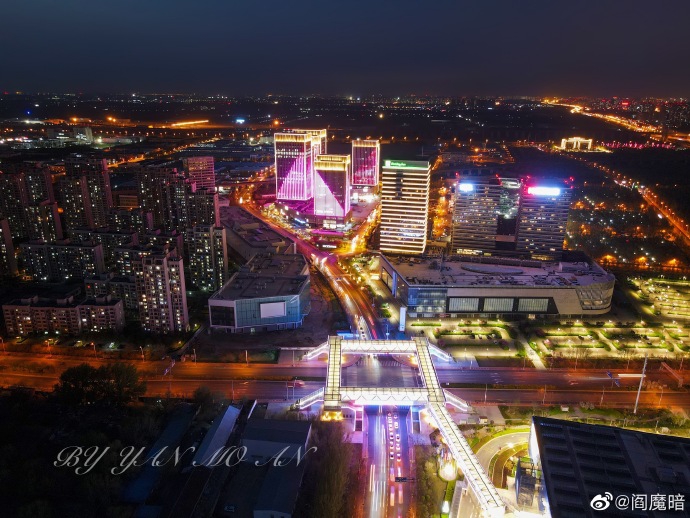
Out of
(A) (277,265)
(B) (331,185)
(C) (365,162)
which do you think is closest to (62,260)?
(A) (277,265)

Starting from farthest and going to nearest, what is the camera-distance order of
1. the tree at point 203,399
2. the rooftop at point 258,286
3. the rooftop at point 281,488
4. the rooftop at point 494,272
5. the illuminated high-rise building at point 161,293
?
1. the rooftop at point 494,272
2. the rooftop at point 258,286
3. the illuminated high-rise building at point 161,293
4. the tree at point 203,399
5. the rooftop at point 281,488

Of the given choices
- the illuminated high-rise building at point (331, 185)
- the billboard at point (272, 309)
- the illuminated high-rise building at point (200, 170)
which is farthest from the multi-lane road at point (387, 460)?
the illuminated high-rise building at point (200, 170)

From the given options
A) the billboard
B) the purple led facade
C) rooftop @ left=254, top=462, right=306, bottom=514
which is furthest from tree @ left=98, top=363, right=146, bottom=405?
the purple led facade

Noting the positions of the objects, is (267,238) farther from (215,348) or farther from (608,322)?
(608,322)

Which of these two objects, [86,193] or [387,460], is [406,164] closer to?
[387,460]

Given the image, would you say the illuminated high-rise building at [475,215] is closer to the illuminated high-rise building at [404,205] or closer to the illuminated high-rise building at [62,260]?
the illuminated high-rise building at [404,205]

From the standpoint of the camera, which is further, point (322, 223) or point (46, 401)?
point (322, 223)

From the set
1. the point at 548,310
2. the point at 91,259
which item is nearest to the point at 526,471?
the point at 548,310
